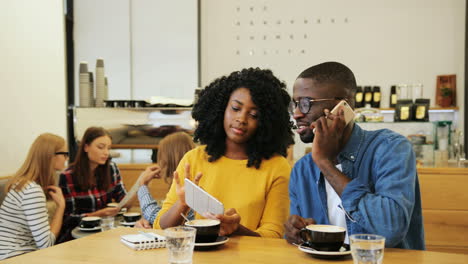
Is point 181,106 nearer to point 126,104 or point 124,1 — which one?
point 126,104

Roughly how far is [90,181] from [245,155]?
175cm

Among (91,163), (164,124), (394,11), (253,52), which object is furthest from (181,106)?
(394,11)

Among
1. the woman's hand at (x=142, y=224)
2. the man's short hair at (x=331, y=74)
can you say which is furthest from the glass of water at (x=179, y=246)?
the woman's hand at (x=142, y=224)

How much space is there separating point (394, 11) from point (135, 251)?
5.28 m

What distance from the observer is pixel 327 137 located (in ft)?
4.92

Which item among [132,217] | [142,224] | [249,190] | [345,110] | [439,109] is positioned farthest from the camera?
[439,109]

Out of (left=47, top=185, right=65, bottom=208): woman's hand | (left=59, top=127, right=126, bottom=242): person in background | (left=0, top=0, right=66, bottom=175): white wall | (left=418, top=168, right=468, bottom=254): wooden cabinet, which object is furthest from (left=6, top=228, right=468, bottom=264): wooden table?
(left=0, top=0, right=66, bottom=175): white wall

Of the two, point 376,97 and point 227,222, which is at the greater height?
point 376,97

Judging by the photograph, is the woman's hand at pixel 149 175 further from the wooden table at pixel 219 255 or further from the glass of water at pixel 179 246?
the glass of water at pixel 179 246

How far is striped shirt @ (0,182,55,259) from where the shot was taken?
2.69 meters

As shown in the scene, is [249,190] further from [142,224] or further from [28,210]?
[28,210]

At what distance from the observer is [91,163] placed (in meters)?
3.45

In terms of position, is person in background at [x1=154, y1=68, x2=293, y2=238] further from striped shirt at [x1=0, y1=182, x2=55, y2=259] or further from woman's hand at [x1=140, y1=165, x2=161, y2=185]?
striped shirt at [x1=0, y1=182, x2=55, y2=259]

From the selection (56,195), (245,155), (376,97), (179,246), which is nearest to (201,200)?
(179,246)
